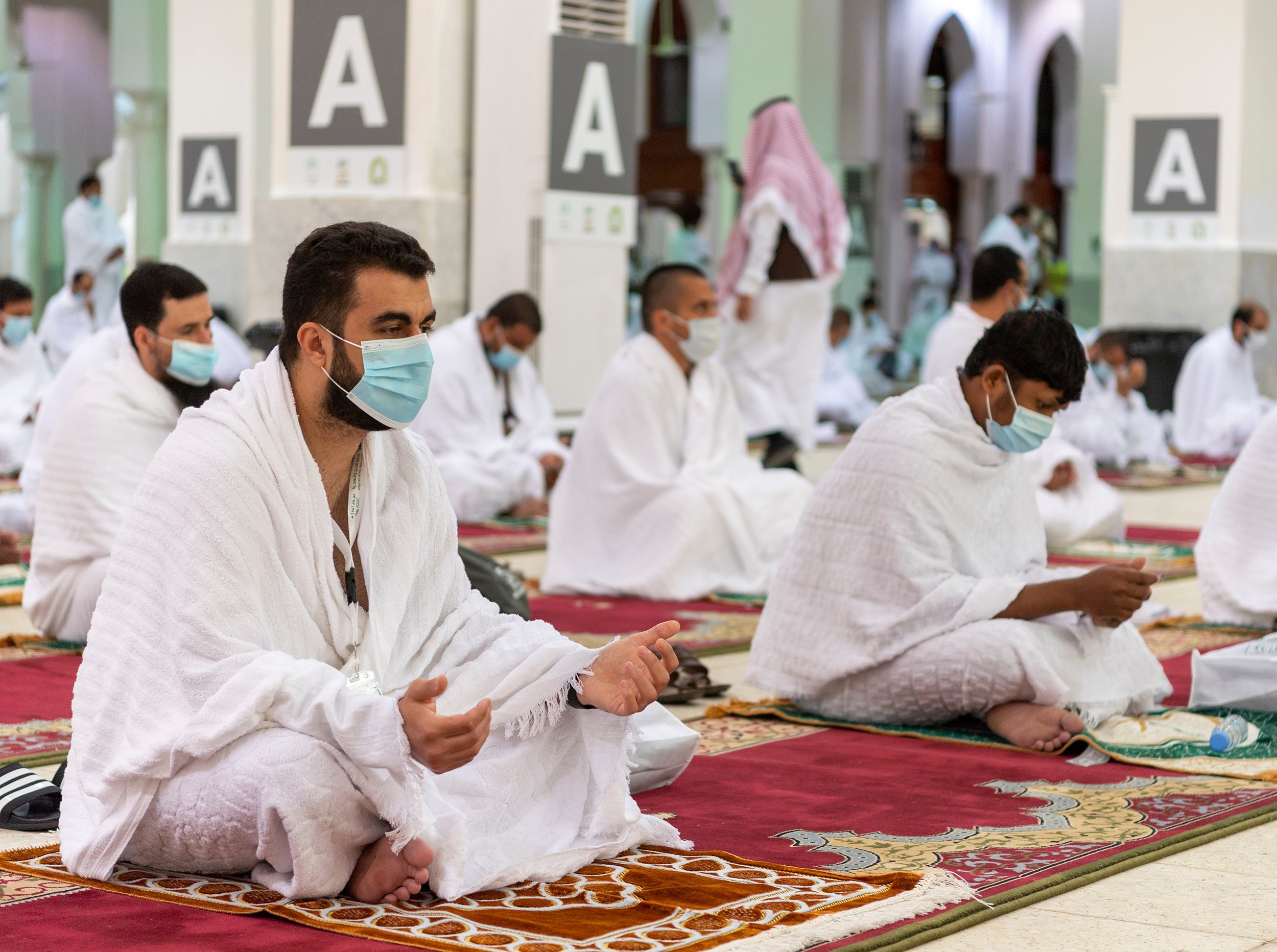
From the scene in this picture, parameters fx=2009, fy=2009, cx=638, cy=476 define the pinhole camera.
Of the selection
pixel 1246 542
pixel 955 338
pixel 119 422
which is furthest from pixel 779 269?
pixel 119 422

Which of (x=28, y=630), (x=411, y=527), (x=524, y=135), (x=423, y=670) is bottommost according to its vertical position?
(x=28, y=630)

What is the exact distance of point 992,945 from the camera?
7.45ft

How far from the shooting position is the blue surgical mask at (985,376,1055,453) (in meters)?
3.53

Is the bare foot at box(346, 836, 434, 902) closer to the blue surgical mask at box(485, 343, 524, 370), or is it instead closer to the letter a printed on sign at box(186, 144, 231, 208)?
the blue surgical mask at box(485, 343, 524, 370)

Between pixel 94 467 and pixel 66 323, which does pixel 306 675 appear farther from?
pixel 66 323

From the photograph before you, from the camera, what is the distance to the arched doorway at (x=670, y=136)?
1948cm

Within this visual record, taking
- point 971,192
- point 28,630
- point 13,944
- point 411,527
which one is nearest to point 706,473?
point 28,630

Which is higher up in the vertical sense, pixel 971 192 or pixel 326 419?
pixel 971 192

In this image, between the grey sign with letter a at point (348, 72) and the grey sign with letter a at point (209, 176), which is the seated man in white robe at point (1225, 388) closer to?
the grey sign with letter a at point (348, 72)

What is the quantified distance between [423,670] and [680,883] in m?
0.44

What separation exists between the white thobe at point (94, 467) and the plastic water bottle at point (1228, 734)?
223cm

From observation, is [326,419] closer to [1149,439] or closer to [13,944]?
[13,944]

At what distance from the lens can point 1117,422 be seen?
388 inches

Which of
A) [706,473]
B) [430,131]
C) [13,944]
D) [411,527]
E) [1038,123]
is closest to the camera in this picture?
[13,944]
